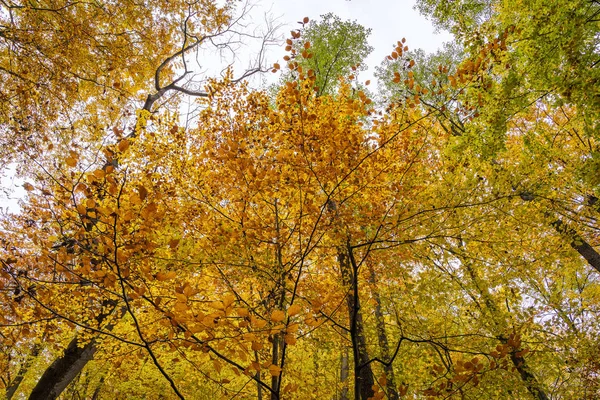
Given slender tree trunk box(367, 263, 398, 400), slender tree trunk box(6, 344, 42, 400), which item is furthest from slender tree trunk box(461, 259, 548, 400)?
slender tree trunk box(6, 344, 42, 400)

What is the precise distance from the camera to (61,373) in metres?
5.21

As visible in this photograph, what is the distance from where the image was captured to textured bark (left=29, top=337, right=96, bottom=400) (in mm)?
5082

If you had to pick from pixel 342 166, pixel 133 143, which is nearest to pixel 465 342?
pixel 342 166

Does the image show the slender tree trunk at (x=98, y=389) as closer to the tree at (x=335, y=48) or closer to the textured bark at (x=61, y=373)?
the textured bark at (x=61, y=373)

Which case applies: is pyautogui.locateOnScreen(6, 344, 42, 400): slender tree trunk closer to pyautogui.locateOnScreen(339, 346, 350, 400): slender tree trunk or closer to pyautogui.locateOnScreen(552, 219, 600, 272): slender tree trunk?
pyautogui.locateOnScreen(339, 346, 350, 400): slender tree trunk

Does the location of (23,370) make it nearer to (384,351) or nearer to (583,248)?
(384,351)

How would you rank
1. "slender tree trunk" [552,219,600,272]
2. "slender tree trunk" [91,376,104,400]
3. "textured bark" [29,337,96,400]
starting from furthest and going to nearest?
"slender tree trunk" [91,376,104,400] → "slender tree trunk" [552,219,600,272] → "textured bark" [29,337,96,400]

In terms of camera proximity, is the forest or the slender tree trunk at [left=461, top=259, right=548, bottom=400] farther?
the slender tree trunk at [left=461, top=259, right=548, bottom=400]

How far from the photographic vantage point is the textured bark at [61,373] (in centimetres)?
508

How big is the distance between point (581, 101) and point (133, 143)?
6.89 metres

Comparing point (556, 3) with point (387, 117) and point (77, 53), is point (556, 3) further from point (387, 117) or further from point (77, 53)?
point (77, 53)

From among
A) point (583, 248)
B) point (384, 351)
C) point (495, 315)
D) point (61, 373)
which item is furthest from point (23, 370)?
point (583, 248)

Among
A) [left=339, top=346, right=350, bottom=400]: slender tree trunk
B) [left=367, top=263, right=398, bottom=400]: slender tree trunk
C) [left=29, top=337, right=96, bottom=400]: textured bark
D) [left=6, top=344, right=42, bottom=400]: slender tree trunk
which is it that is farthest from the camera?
[left=339, top=346, right=350, bottom=400]: slender tree trunk

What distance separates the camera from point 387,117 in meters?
5.92
